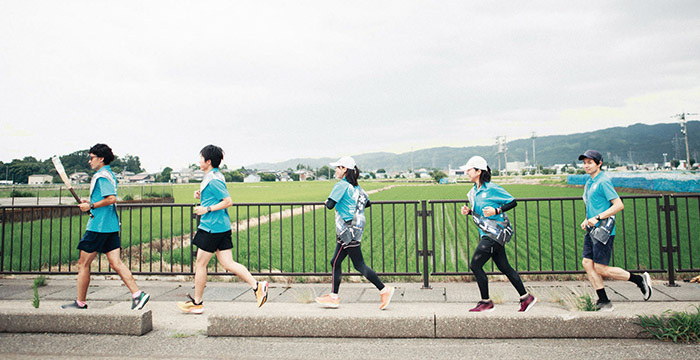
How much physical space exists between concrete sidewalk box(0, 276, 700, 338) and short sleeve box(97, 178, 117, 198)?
4.33 feet

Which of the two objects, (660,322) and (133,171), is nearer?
(660,322)

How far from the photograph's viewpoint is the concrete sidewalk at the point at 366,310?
167 inches

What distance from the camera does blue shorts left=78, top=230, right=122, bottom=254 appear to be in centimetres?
504

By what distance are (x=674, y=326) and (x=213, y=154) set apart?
5.14m

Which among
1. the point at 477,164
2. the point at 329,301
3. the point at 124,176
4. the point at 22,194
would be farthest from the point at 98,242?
the point at 124,176

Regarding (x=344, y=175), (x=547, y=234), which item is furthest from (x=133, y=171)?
(x=344, y=175)

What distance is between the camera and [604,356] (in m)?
3.70

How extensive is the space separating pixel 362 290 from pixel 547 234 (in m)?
11.1

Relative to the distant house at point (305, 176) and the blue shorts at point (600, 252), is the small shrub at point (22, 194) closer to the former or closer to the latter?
the blue shorts at point (600, 252)

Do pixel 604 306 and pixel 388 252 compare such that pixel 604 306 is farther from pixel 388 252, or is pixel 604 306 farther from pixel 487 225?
pixel 388 252

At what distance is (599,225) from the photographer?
479 cm

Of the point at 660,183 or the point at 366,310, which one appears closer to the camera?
the point at 366,310

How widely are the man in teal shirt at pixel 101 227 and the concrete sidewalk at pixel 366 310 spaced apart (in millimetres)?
428

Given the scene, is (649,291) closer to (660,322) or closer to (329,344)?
(660,322)
